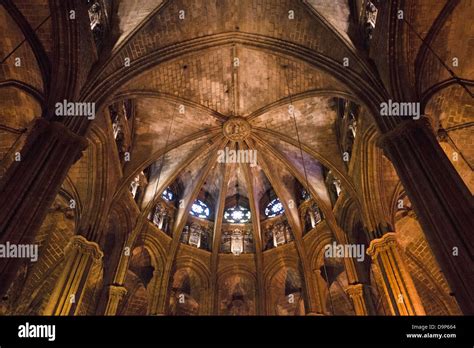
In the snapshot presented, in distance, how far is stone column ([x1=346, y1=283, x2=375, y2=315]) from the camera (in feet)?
48.7

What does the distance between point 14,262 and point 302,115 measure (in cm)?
1447

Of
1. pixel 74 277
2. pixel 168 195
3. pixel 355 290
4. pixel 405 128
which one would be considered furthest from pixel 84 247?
pixel 405 128

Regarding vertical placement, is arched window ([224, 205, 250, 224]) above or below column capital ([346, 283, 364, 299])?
above

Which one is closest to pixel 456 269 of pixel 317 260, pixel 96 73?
pixel 317 260

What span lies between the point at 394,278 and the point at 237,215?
1169 cm

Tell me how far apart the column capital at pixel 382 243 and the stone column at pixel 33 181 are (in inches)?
400

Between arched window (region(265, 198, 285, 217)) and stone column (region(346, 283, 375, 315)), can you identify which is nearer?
stone column (region(346, 283, 375, 315))

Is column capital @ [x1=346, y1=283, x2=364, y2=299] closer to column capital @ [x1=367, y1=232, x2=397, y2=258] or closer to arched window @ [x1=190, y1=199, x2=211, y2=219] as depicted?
column capital @ [x1=367, y1=232, x2=397, y2=258]

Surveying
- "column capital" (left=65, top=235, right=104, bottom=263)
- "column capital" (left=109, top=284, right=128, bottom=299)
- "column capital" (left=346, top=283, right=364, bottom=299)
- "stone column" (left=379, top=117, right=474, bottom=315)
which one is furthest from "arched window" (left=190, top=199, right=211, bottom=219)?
"stone column" (left=379, top=117, right=474, bottom=315)

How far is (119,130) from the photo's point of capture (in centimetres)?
1791

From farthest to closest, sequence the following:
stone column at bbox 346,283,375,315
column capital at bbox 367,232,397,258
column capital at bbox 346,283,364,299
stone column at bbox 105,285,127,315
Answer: stone column at bbox 105,285,127,315, column capital at bbox 346,283,364,299, stone column at bbox 346,283,375,315, column capital at bbox 367,232,397,258

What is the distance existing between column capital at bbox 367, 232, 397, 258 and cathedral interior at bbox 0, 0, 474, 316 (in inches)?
2.2
